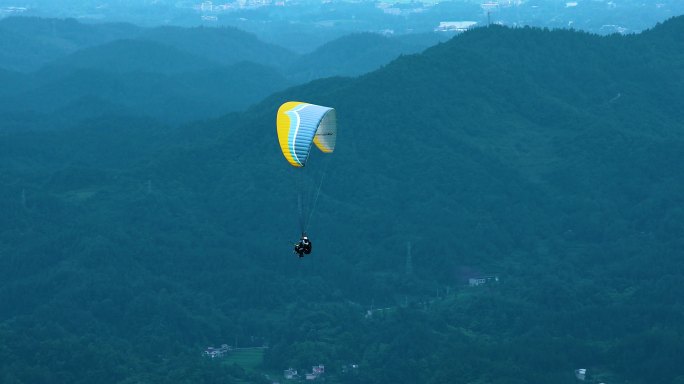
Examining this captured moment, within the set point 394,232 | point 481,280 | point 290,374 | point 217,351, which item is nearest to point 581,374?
point 290,374

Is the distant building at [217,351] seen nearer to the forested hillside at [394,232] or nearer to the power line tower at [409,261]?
the forested hillside at [394,232]

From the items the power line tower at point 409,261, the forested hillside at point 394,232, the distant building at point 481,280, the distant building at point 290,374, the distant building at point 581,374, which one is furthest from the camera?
the power line tower at point 409,261

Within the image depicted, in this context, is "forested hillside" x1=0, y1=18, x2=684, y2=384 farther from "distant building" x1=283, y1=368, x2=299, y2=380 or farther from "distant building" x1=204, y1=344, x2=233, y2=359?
"distant building" x1=204, y1=344, x2=233, y2=359

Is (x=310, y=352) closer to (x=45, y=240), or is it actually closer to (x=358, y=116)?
(x=45, y=240)

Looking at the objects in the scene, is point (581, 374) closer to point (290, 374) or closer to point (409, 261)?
point (290, 374)

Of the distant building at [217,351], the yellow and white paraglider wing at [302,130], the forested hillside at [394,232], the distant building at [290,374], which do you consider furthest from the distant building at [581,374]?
the yellow and white paraglider wing at [302,130]

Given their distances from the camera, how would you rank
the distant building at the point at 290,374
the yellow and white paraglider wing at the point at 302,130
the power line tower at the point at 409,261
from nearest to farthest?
the yellow and white paraglider wing at the point at 302,130 < the distant building at the point at 290,374 < the power line tower at the point at 409,261

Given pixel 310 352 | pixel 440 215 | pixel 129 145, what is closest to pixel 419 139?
pixel 440 215
